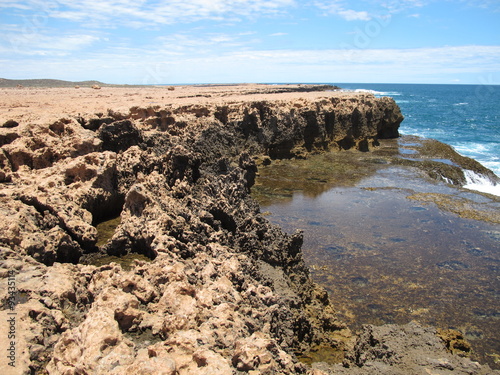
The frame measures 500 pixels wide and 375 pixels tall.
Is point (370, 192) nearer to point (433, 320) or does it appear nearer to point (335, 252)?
point (335, 252)

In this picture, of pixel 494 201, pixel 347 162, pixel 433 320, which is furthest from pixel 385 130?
pixel 433 320

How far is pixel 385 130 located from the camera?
33375mm

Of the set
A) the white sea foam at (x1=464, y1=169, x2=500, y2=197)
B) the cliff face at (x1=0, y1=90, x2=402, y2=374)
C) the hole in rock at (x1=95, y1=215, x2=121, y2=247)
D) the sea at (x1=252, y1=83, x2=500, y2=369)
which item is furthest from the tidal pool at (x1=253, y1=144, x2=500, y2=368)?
the hole in rock at (x1=95, y1=215, x2=121, y2=247)

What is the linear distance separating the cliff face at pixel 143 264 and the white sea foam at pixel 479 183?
15.6 metres

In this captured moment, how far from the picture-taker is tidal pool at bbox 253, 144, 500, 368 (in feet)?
29.7

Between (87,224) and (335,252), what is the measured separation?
6975mm

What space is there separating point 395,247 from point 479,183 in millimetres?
13184

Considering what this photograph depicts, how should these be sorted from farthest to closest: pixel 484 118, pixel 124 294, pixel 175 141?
1. pixel 484 118
2. pixel 175 141
3. pixel 124 294

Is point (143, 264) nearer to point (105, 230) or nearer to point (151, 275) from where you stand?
point (151, 275)

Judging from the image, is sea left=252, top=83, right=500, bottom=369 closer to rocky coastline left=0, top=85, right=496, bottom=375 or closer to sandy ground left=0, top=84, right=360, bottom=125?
rocky coastline left=0, top=85, right=496, bottom=375

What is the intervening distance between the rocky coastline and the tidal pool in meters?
1.30

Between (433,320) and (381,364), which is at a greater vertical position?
(381,364)

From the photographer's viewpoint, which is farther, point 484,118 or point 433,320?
point 484,118

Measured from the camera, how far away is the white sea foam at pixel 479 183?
→ 2139 cm
